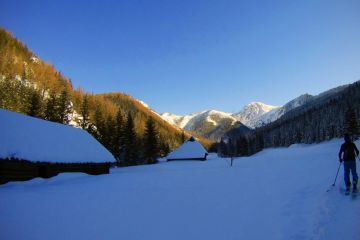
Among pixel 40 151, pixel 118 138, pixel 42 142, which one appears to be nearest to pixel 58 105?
pixel 118 138

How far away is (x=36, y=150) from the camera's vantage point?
2316 cm

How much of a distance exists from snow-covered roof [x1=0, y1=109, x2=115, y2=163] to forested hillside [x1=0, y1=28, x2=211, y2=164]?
866 inches

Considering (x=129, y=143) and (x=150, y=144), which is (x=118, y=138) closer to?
(x=129, y=143)

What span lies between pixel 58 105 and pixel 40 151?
33.8 m

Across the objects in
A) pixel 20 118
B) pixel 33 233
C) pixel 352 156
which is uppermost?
pixel 20 118

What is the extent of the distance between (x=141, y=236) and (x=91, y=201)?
18.1ft

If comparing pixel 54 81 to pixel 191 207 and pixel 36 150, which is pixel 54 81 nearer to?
pixel 36 150

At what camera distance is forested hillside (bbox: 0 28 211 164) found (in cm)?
5556


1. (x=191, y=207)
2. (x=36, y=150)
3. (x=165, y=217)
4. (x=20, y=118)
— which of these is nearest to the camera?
(x=165, y=217)

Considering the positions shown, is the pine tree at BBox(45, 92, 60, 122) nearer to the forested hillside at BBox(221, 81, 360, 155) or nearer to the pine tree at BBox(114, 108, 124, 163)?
the pine tree at BBox(114, 108, 124, 163)

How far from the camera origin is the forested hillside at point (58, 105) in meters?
55.6

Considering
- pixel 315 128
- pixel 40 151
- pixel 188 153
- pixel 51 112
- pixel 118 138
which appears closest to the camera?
pixel 40 151

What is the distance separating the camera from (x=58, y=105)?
54.8 metres

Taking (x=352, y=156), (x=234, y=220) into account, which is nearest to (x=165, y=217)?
(x=234, y=220)
